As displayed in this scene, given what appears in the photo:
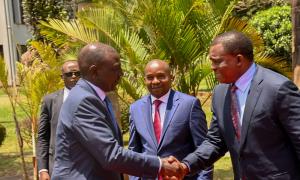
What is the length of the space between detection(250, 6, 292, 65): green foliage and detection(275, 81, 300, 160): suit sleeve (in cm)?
1191

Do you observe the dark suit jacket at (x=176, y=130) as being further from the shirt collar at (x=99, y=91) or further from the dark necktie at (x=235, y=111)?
the shirt collar at (x=99, y=91)

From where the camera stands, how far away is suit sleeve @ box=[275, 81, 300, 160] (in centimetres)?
296

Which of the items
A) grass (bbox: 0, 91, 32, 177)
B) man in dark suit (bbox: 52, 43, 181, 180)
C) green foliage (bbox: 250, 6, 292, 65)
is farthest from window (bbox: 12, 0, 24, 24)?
man in dark suit (bbox: 52, 43, 181, 180)

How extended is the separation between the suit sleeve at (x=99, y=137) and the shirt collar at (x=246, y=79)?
0.84 metres

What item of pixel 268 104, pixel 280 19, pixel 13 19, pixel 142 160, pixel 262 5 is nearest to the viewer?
pixel 268 104

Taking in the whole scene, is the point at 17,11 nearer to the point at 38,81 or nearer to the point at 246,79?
the point at 38,81

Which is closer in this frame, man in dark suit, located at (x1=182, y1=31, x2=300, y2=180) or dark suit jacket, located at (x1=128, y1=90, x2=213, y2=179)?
man in dark suit, located at (x1=182, y1=31, x2=300, y2=180)

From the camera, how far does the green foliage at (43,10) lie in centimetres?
1806

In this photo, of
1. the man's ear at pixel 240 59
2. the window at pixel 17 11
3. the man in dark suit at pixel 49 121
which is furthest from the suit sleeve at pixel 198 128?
the window at pixel 17 11

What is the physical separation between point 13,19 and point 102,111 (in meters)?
29.0

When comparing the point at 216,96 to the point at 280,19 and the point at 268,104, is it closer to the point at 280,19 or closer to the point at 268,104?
the point at 268,104

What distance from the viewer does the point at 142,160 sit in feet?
10.5

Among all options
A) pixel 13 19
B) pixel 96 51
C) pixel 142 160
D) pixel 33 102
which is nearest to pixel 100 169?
pixel 142 160

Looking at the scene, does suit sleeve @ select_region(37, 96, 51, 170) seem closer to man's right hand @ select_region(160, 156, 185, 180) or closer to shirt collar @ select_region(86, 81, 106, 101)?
man's right hand @ select_region(160, 156, 185, 180)
